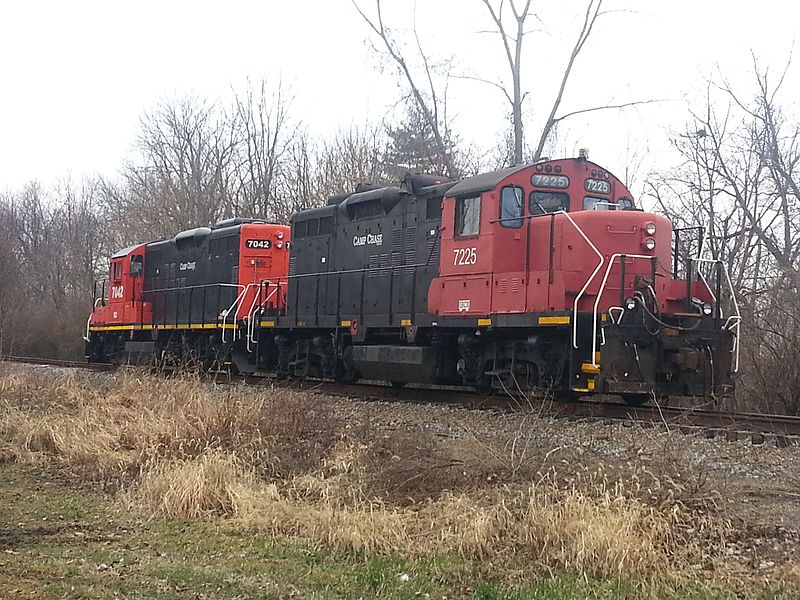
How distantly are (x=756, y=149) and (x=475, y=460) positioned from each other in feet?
59.3

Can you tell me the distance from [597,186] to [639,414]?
3.45 metres

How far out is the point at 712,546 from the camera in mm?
5191

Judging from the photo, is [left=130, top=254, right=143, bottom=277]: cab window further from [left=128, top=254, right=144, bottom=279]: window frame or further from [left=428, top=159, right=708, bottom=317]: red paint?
[left=428, top=159, right=708, bottom=317]: red paint

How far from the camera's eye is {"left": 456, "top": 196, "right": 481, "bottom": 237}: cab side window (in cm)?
1216

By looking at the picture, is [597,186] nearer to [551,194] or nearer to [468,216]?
[551,194]

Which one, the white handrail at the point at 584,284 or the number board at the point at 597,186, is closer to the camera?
the white handrail at the point at 584,284

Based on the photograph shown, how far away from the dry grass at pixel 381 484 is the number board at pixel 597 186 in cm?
427

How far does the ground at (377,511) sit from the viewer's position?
486 cm

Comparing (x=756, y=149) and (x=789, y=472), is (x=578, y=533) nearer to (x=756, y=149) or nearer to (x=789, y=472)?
(x=789, y=472)

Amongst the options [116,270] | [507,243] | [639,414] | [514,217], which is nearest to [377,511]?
[639,414]

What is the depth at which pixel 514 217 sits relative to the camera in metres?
11.9

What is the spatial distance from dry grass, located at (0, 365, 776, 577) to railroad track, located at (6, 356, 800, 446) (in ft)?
4.28

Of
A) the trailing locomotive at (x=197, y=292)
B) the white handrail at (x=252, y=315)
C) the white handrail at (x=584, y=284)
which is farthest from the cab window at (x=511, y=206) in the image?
the white handrail at (x=252, y=315)

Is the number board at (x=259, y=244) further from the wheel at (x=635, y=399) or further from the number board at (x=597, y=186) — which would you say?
the wheel at (x=635, y=399)
